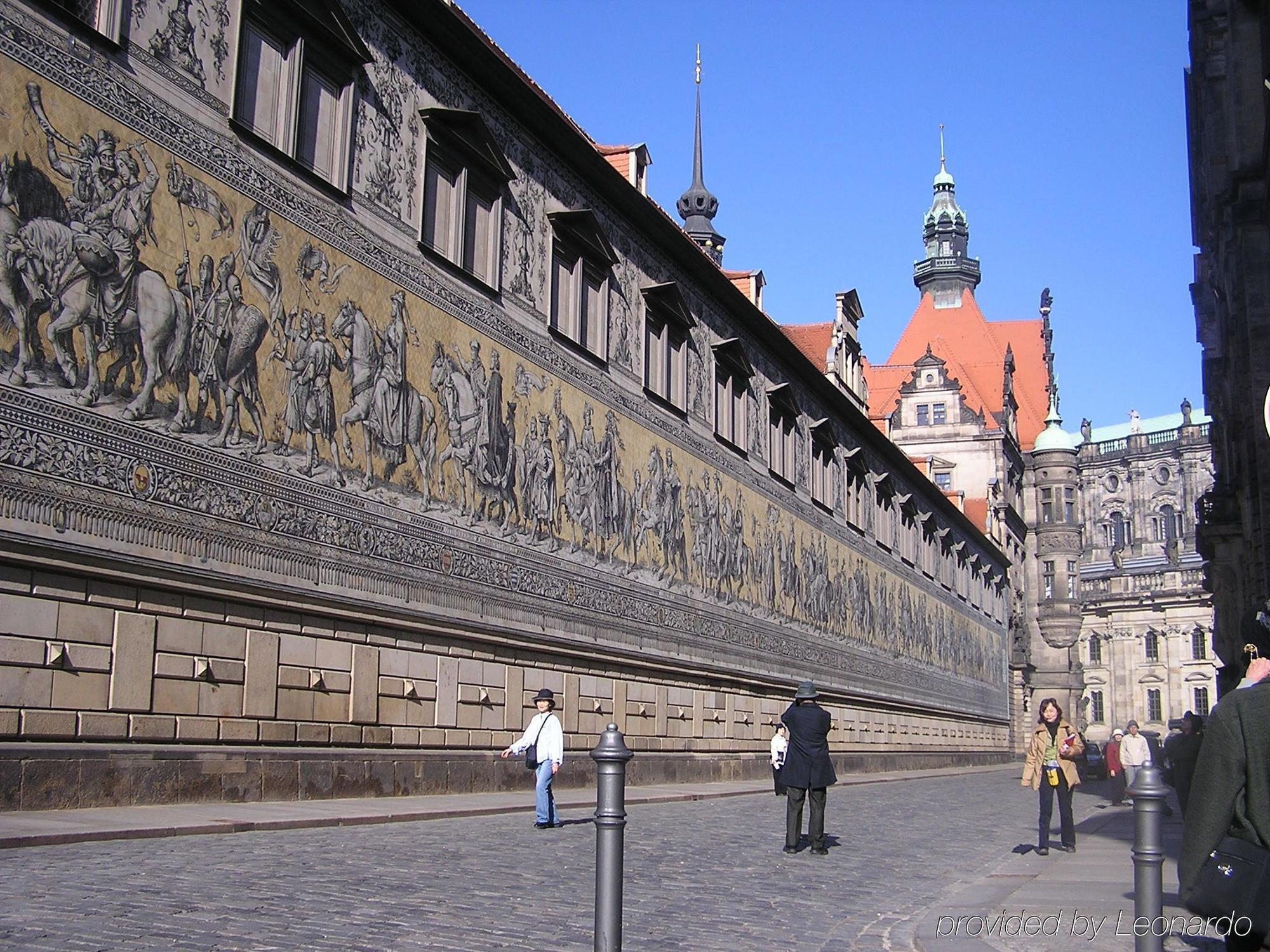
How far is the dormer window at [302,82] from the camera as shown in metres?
14.2

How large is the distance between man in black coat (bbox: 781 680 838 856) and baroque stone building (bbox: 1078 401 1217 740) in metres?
77.4

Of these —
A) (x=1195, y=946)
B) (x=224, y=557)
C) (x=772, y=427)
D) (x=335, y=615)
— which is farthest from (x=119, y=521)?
(x=772, y=427)

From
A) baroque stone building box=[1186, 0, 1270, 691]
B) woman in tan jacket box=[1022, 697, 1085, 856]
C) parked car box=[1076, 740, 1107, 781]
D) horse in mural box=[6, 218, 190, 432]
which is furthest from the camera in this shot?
parked car box=[1076, 740, 1107, 781]

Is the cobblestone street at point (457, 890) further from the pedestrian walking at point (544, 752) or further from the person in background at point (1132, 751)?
the person in background at point (1132, 751)

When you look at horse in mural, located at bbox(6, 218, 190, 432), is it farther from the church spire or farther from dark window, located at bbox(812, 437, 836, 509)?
the church spire

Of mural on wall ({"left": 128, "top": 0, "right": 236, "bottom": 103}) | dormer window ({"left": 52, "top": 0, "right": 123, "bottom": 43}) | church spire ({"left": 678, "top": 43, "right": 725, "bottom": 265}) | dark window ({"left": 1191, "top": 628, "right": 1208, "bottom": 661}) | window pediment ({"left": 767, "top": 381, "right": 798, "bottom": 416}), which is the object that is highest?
church spire ({"left": 678, "top": 43, "right": 725, "bottom": 265})

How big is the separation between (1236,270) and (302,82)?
1623 centimetres

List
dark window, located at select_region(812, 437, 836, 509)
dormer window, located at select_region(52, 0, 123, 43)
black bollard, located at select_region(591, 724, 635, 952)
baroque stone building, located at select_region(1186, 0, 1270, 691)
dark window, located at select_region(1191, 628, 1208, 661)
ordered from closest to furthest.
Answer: black bollard, located at select_region(591, 724, 635, 952), dormer window, located at select_region(52, 0, 123, 43), baroque stone building, located at select_region(1186, 0, 1270, 691), dark window, located at select_region(812, 437, 836, 509), dark window, located at select_region(1191, 628, 1208, 661)

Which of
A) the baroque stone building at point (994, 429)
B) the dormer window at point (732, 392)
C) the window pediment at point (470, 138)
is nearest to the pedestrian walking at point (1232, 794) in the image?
the window pediment at point (470, 138)

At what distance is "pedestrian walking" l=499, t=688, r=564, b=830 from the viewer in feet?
41.6

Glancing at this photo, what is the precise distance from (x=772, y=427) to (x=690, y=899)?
77.0 feet

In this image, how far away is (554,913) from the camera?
24.4 feet

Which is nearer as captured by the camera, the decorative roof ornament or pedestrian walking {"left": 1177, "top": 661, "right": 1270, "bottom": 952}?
pedestrian walking {"left": 1177, "top": 661, "right": 1270, "bottom": 952}

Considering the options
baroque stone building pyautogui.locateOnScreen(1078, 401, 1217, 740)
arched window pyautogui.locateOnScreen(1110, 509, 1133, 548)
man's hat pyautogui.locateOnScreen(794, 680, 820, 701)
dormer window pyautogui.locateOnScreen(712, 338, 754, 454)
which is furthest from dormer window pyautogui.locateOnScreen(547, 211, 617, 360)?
arched window pyautogui.locateOnScreen(1110, 509, 1133, 548)
